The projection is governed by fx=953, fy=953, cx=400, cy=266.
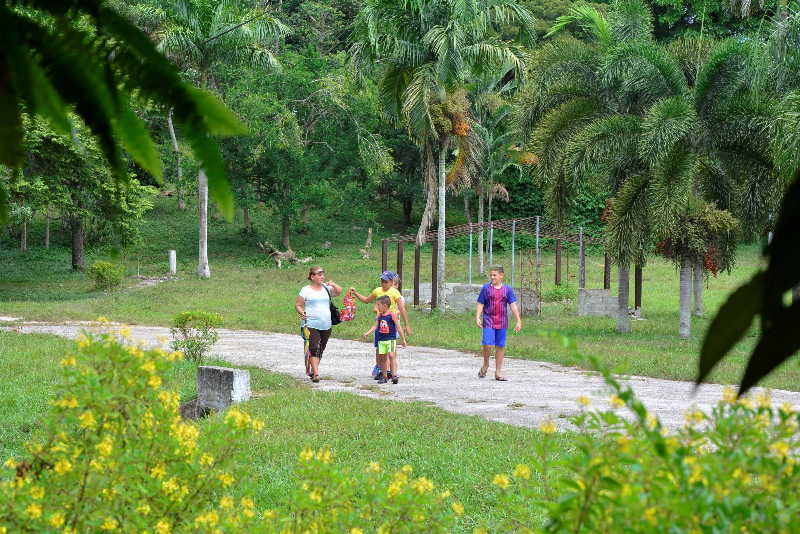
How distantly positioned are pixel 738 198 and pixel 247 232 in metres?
25.2

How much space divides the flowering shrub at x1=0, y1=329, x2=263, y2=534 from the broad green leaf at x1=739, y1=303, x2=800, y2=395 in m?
Answer: 2.78

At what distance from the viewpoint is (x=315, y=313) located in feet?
39.1

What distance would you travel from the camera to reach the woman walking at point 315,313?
11.9m

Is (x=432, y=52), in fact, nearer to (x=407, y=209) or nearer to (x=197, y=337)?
(x=197, y=337)

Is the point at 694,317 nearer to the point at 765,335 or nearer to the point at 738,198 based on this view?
the point at 738,198

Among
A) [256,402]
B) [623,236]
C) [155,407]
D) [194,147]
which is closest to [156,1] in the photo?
[623,236]

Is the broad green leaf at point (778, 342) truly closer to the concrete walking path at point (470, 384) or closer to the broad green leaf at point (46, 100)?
the broad green leaf at point (46, 100)

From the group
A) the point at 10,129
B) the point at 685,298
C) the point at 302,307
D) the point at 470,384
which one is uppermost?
the point at 10,129

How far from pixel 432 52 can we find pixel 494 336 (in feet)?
37.0

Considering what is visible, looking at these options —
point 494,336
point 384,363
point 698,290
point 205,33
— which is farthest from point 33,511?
point 205,33

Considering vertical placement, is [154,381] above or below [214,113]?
below

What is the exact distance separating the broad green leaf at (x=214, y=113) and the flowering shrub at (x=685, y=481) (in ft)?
4.50

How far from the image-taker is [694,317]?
24297mm

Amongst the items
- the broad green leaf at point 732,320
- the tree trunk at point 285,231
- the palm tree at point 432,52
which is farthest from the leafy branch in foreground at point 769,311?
the tree trunk at point 285,231
